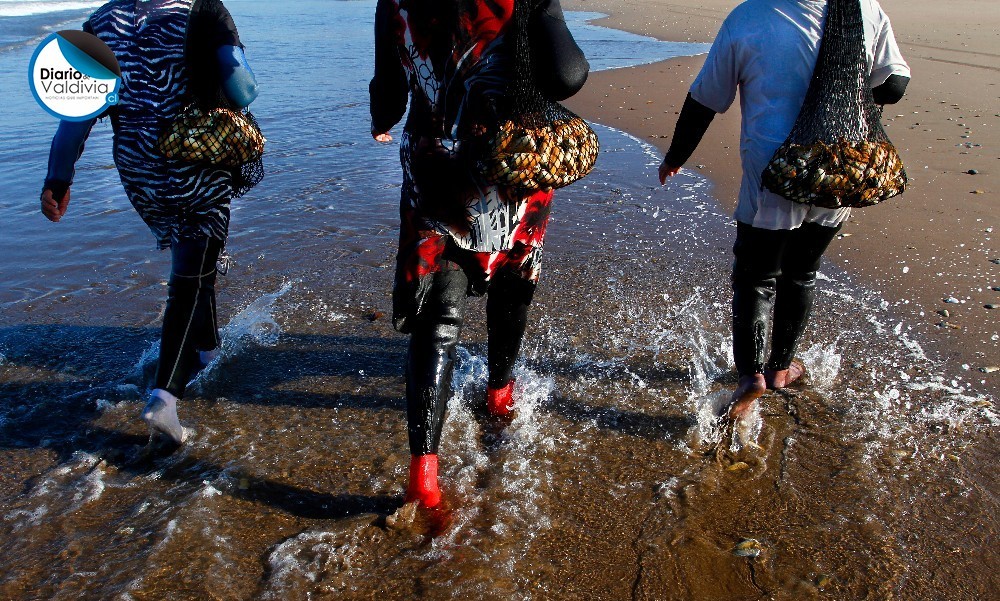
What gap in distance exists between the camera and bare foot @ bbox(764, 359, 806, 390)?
339 centimetres

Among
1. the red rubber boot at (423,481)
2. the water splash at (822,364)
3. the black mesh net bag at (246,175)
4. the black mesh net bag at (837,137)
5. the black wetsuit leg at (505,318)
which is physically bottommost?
the water splash at (822,364)

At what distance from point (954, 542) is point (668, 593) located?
102 centimetres

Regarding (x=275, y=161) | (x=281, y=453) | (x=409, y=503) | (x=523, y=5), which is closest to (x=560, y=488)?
(x=409, y=503)

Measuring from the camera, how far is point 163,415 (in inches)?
115

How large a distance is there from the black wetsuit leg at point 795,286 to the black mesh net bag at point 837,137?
0.38 metres

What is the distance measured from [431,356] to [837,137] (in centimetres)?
159

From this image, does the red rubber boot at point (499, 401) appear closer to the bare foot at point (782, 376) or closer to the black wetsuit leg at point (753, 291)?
the black wetsuit leg at point (753, 291)

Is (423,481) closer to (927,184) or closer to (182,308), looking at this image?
(182,308)

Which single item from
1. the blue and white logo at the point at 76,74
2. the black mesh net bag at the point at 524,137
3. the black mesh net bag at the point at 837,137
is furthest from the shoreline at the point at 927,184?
the blue and white logo at the point at 76,74

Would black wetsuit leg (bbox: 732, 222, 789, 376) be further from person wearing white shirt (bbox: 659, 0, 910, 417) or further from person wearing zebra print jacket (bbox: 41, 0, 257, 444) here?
person wearing zebra print jacket (bbox: 41, 0, 257, 444)

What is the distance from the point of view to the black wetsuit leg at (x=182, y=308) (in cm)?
302

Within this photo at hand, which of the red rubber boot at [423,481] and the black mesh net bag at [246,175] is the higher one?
the black mesh net bag at [246,175]

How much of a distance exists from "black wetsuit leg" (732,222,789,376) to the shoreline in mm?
1214

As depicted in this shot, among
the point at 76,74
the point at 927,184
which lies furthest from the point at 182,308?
the point at 927,184
